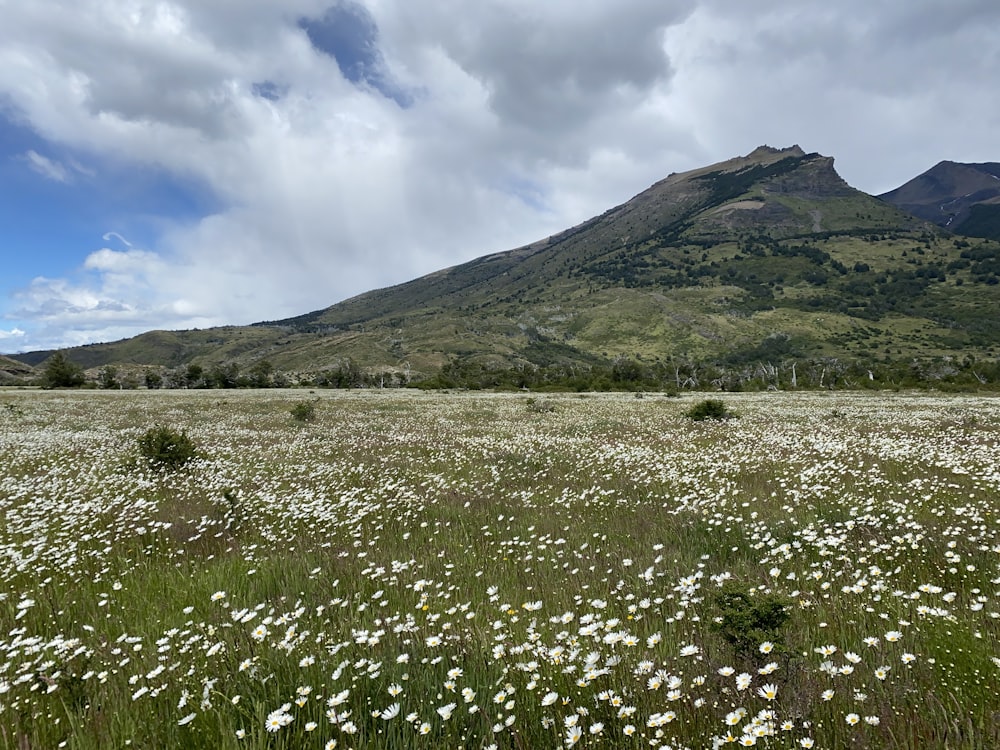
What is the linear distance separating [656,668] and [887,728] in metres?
1.22

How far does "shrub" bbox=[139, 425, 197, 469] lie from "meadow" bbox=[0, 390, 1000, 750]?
572mm

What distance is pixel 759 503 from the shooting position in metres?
7.96

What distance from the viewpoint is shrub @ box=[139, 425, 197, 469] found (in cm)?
1294

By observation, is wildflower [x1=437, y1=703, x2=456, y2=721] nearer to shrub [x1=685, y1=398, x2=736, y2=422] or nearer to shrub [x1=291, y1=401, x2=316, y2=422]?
shrub [x1=685, y1=398, x2=736, y2=422]

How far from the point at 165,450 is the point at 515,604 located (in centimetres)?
1259

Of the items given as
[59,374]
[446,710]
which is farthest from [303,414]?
[59,374]

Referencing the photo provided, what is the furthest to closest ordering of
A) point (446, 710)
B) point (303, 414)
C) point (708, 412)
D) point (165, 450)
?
point (303, 414) → point (708, 412) → point (165, 450) → point (446, 710)

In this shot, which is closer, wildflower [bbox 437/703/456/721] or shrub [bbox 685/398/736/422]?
wildflower [bbox 437/703/456/721]

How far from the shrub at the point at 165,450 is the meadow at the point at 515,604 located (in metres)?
0.57

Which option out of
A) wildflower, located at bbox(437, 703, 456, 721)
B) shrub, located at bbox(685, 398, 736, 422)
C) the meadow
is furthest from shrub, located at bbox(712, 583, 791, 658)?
shrub, located at bbox(685, 398, 736, 422)

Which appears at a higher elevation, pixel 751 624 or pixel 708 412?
pixel 751 624

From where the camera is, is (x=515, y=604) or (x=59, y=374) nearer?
(x=515, y=604)

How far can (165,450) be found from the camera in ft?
43.1

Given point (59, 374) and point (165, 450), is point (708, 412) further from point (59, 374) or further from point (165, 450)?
point (59, 374)
